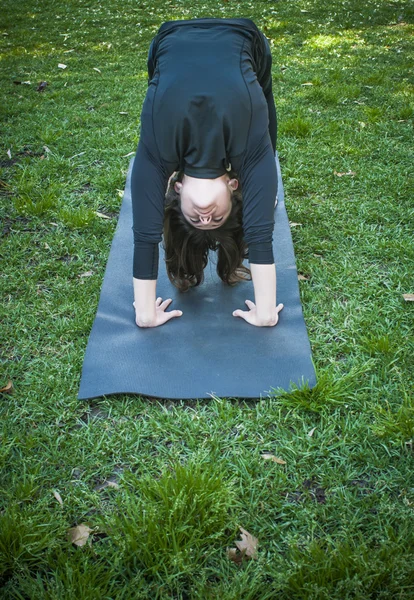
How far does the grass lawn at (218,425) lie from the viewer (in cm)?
169

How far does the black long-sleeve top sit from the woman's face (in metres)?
0.04

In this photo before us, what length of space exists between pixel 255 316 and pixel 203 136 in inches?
37.4

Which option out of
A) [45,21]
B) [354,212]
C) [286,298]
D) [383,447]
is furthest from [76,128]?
[45,21]

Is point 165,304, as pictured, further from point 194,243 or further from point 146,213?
point 146,213

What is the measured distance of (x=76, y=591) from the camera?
5.34 ft

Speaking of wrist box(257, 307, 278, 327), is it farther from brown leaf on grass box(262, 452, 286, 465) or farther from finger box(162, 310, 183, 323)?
brown leaf on grass box(262, 452, 286, 465)

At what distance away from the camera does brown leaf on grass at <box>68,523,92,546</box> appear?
5.87ft

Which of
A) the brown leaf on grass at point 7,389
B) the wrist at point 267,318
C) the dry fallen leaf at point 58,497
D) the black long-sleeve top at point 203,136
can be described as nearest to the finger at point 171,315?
the black long-sleeve top at point 203,136

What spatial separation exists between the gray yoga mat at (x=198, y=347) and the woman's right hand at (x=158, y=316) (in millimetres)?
30

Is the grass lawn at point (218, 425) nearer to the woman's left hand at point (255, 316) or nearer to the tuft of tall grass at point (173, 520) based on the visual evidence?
the tuft of tall grass at point (173, 520)

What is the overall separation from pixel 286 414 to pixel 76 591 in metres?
1.05

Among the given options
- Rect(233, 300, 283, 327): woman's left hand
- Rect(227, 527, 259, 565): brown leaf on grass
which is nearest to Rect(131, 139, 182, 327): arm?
Rect(233, 300, 283, 327): woman's left hand

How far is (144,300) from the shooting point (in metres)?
Answer: 2.61

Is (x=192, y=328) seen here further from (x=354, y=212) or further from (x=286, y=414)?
(x=354, y=212)
